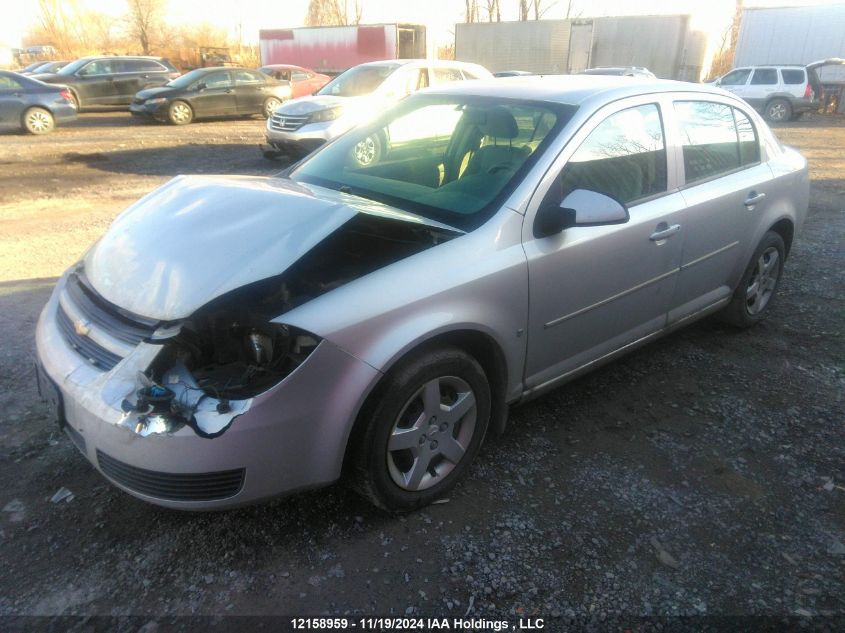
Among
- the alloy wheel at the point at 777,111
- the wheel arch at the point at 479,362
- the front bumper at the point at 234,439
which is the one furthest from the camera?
the alloy wheel at the point at 777,111

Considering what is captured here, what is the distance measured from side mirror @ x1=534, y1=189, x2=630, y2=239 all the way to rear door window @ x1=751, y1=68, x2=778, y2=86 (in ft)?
66.5

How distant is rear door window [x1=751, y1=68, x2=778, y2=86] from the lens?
19.0m

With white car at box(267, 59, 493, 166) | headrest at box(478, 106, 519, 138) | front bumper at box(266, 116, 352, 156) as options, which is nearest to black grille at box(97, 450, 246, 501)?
headrest at box(478, 106, 519, 138)

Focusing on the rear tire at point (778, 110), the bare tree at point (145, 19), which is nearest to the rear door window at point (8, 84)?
the rear tire at point (778, 110)

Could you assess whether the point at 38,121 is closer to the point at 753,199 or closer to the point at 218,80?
the point at 218,80

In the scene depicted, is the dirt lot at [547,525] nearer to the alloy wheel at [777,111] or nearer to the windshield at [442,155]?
the windshield at [442,155]

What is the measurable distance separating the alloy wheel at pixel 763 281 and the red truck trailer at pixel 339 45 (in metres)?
24.6

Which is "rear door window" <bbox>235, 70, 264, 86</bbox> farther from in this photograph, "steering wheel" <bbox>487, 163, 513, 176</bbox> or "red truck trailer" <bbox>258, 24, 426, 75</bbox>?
"steering wheel" <bbox>487, 163, 513, 176</bbox>

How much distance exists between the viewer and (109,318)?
2424 millimetres

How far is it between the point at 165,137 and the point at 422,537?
13291mm

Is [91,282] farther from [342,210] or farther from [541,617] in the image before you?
[541,617]

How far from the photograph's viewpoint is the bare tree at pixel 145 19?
147ft

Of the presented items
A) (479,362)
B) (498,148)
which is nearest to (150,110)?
(498,148)

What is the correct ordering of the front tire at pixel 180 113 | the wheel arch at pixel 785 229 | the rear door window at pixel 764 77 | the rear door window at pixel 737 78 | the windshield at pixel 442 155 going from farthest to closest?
the rear door window at pixel 737 78
the rear door window at pixel 764 77
the front tire at pixel 180 113
the wheel arch at pixel 785 229
the windshield at pixel 442 155
